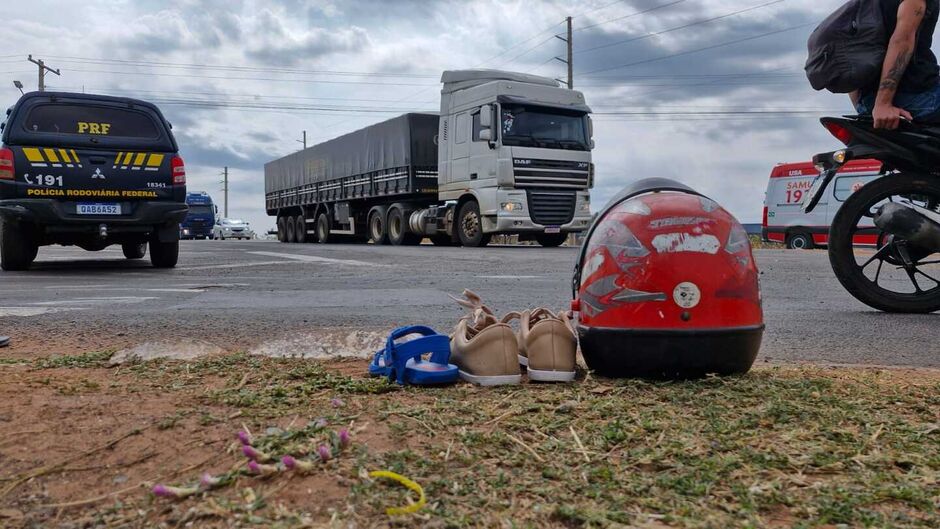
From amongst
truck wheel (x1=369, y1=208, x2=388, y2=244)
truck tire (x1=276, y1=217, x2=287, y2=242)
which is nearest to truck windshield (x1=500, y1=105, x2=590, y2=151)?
truck wheel (x1=369, y1=208, x2=388, y2=244)

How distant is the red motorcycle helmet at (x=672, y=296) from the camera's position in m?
2.35

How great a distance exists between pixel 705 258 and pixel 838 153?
2.69 meters

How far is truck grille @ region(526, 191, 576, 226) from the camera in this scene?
53.2 ft

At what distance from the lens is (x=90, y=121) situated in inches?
348

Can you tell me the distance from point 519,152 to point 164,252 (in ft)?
26.7

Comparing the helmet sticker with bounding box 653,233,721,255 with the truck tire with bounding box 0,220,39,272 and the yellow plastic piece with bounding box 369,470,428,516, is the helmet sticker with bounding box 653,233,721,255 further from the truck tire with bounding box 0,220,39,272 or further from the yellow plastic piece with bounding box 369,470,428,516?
the truck tire with bounding box 0,220,39,272

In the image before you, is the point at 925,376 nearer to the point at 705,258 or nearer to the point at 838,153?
the point at 705,258

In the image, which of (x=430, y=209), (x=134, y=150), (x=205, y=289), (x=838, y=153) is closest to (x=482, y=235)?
(x=430, y=209)

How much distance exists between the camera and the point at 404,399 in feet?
7.24

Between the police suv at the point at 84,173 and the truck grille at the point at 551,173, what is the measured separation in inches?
318

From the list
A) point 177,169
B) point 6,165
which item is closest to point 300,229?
point 177,169

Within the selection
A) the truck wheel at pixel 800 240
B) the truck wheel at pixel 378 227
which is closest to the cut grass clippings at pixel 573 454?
the truck wheel at pixel 378 227

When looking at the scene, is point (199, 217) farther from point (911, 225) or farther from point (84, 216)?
point (911, 225)

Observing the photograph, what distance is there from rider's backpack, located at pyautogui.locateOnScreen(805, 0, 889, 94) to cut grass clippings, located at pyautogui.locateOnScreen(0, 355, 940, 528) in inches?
100
